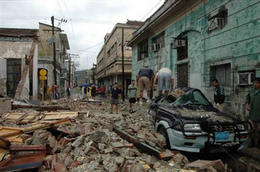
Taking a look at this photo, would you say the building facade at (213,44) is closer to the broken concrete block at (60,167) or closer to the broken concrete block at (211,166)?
the broken concrete block at (211,166)

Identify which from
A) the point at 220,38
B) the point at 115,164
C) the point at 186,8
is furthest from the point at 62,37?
the point at 115,164

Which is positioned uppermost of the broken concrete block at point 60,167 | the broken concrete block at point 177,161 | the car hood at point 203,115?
the car hood at point 203,115

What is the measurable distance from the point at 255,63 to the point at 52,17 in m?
23.5

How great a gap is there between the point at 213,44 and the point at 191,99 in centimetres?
420

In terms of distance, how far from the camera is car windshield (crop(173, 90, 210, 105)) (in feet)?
17.7

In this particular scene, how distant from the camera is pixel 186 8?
10.6 metres

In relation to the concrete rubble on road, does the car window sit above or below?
above

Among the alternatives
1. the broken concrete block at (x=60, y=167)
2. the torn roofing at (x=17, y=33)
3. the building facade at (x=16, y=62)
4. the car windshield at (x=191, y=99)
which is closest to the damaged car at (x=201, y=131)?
the car windshield at (x=191, y=99)

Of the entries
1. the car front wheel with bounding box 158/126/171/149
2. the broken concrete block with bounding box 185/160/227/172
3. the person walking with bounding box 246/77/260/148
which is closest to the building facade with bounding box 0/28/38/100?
the car front wheel with bounding box 158/126/171/149

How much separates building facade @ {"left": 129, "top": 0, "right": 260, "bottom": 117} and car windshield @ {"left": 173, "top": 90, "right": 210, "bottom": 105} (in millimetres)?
2360

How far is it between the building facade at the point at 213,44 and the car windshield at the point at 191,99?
7.74ft

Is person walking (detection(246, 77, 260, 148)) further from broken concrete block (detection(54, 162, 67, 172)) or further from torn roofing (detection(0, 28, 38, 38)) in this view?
torn roofing (detection(0, 28, 38, 38))

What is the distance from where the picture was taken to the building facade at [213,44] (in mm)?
6750

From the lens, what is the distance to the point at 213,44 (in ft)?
28.0
